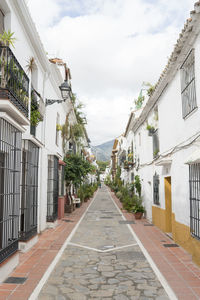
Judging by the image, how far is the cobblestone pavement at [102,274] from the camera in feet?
15.3

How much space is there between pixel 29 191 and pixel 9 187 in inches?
76.4

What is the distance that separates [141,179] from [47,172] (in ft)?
21.1

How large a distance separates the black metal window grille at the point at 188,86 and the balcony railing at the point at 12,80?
4355 millimetres

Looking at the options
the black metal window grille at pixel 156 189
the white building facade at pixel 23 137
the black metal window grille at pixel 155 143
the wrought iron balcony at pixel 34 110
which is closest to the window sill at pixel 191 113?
the black metal window grille at pixel 155 143

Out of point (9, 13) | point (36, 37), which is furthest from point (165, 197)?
point (9, 13)

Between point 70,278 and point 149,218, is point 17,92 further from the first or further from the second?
point 149,218

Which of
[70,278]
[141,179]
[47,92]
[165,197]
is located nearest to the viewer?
[70,278]

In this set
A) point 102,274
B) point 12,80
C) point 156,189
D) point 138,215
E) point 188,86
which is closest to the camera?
point 102,274

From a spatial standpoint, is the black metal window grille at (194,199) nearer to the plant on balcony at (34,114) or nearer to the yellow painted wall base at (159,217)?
the yellow painted wall base at (159,217)

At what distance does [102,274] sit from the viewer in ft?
18.7

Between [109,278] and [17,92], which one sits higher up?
[17,92]

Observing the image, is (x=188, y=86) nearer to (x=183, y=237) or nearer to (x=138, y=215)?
(x=183, y=237)

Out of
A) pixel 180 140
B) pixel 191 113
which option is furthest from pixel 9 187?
pixel 180 140

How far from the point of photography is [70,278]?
17.9ft
